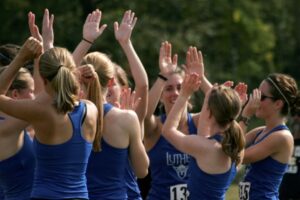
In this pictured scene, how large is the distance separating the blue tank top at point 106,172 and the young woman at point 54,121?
1.41 feet

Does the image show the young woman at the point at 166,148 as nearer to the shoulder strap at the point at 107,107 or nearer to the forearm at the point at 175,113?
the forearm at the point at 175,113

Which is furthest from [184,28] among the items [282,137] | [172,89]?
[282,137]

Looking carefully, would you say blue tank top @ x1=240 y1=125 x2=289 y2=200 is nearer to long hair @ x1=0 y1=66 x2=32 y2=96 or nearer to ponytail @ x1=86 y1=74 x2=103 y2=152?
ponytail @ x1=86 y1=74 x2=103 y2=152

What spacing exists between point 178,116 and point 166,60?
0.88 metres

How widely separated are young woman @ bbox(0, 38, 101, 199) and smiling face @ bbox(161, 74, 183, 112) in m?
2.01

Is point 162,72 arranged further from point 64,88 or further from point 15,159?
point 64,88

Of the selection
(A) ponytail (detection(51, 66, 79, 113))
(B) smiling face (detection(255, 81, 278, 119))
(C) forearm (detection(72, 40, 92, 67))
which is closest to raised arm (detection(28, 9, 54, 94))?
(C) forearm (detection(72, 40, 92, 67))

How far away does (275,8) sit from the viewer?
4319 cm

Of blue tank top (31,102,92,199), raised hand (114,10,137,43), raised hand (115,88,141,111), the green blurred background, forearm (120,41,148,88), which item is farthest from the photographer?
the green blurred background

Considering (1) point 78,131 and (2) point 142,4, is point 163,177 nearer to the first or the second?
(1) point 78,131

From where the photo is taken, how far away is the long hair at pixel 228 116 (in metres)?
6.56

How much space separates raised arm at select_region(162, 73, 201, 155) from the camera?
6.70m

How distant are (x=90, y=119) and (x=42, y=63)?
0.51 m

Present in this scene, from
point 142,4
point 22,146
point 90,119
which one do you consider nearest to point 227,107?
point 90,119
